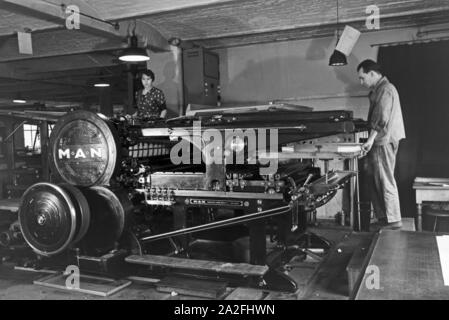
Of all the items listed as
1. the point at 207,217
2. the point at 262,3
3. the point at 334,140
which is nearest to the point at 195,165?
the point at 207,217

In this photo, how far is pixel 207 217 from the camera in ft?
13.9

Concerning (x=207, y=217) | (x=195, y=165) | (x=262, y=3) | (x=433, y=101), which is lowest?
(x=207, y=217)

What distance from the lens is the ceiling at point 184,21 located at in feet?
17.6

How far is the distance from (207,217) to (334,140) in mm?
1397

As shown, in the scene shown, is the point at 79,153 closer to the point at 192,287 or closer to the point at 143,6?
the point at 192,287

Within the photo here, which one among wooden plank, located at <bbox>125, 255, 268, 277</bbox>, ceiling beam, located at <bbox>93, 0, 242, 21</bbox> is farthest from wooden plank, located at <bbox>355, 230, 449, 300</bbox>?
ceiling beam, located at <bbox>93, 0, 242, 21</bbox>

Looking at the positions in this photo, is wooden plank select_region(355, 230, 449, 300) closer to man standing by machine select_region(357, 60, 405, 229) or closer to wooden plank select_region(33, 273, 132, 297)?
wooden plank select_region(33, 273, 132, 297)

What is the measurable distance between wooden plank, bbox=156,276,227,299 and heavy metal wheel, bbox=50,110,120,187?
95cm

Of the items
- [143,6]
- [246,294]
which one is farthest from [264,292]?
[143,6]

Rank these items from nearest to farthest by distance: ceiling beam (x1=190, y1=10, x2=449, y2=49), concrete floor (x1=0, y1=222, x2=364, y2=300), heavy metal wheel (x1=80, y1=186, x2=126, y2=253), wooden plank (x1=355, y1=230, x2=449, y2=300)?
1. wooden plank (x1=355, y1=230, x2=449, y2=300)
2. concrete floor (x1=0, y1=222, x2=364, y2=300)
3. heavy metal wheel (x1=80, y1=186, x2=126, y2=253)
4. ceiling beam (x1=190, y1=10, x2=449, y2=49)

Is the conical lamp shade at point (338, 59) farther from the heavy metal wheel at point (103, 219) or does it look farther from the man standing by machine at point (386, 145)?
the heavy metal wheel at point (103, 219)

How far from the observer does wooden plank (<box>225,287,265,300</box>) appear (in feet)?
10.7

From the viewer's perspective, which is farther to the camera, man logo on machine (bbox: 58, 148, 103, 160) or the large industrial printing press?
man logo on machine (bbox: 58, 148, 103, 160)

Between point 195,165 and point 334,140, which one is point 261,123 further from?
point 195,165
